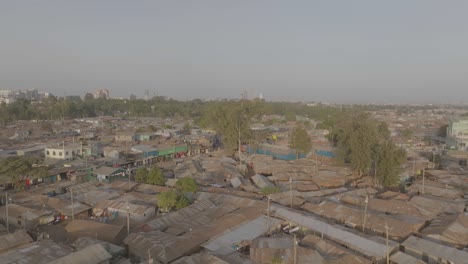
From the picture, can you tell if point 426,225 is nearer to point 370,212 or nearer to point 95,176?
point 370,212

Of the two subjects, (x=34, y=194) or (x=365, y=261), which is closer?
(x=365, y=261)

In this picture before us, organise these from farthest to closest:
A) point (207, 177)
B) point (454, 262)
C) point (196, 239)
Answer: point (207, 177) → point (196, 239) → point (454, 262)

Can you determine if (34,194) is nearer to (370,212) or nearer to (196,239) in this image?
(196,239)

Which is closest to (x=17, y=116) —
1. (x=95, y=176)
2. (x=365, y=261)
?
(x=95, y=176)

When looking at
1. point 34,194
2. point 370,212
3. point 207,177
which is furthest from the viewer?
point 207,177

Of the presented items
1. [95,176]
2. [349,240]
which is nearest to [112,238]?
[349,240]
